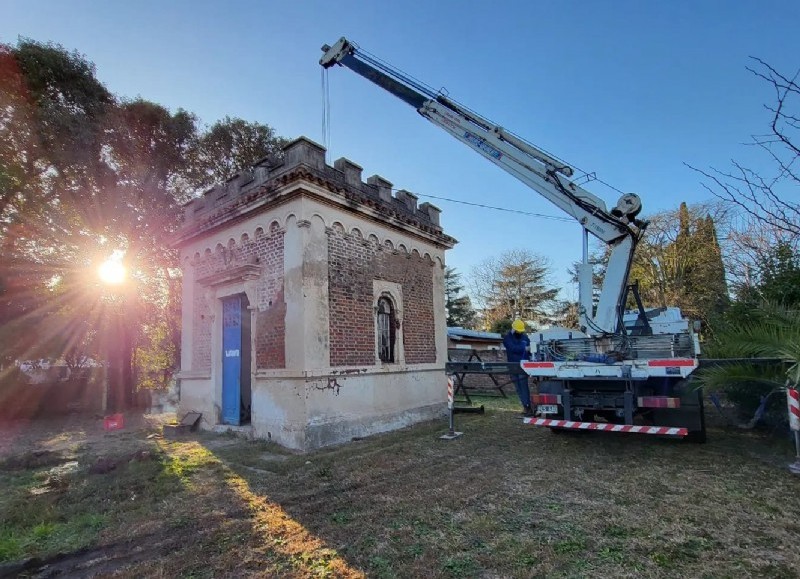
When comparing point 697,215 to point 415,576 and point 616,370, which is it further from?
point 415,576

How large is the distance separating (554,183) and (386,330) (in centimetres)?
505

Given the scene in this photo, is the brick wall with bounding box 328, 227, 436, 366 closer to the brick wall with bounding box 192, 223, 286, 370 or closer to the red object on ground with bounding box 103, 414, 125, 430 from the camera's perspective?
the brick wall with bounding box 192, 223, 286, 370

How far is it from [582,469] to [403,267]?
652 cm

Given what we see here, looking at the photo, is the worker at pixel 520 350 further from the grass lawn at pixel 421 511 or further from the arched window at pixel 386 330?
the arched window at pixel 386 330

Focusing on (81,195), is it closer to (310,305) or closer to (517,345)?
(310,305)

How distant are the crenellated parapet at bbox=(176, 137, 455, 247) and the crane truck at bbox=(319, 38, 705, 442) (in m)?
2.37

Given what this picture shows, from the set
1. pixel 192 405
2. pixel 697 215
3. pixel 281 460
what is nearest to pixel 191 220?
pixel 192 405

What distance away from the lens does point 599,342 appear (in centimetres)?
777

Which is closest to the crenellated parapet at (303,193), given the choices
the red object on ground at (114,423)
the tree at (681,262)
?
the red object on ground at (114,423)

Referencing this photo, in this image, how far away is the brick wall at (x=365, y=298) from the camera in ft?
30.6

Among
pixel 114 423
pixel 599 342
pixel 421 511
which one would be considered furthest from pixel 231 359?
pixel 599 342

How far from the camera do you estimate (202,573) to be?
3.61m

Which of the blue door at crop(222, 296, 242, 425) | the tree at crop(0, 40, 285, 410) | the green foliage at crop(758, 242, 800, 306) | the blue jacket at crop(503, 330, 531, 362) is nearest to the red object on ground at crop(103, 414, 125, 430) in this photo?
the blue door at crop(222, 296, 242, 425)

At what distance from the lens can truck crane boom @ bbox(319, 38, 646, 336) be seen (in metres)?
8.39
